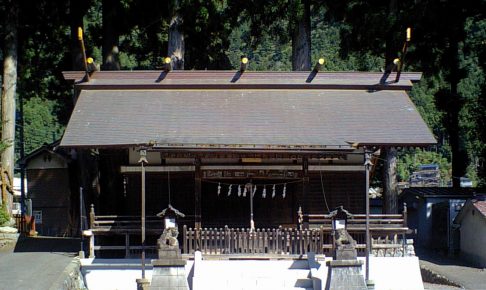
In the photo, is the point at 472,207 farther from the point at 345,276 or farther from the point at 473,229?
Result: the point at 345,276

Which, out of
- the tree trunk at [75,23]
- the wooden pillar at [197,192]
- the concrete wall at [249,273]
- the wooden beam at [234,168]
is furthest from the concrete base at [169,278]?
the tree trunk at [75,23]

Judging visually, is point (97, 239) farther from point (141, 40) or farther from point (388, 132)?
point (141, 40)

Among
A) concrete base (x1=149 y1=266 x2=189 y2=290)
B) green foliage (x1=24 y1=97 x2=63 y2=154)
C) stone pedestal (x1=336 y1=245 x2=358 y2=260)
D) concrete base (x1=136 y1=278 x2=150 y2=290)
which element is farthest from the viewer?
green foliage (x1=24 y1=97 x2=63 y2=154)

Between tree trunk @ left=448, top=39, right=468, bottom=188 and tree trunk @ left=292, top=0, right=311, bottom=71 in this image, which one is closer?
tree trunk @ left=292, top=0, right=311, bottom=71

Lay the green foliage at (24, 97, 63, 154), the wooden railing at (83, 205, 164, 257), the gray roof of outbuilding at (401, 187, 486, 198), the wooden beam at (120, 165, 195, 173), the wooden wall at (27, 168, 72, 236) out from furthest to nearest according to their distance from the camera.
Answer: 1. the green foliage at (24, 97, 63, 154)
2. the wooden wall at (27, 168, 72, 236)
3. the gray roof of outbuilding at (401, 187, 486, 198)
4. the wooden beam at (120, 165, 195, 173)
5. the wooden railing at (83, 205, 164, 257)

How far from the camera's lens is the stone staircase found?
15406 mm

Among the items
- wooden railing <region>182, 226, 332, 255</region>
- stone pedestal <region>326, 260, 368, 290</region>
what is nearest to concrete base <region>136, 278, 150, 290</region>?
wooden railing <region>182, 226, 332, 255</region>

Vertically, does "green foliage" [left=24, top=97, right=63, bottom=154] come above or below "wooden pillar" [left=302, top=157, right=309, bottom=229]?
above

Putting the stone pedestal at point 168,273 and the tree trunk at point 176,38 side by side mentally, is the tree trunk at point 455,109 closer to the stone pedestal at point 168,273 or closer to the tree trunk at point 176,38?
the tree trunk at point 176,38

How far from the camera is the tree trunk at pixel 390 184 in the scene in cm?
2162

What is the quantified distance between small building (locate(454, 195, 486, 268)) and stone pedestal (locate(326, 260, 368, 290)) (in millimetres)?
5769

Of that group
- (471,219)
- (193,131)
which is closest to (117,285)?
(193,131)

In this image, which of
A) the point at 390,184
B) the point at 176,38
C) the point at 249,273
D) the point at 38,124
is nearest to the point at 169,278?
the point at 249,273

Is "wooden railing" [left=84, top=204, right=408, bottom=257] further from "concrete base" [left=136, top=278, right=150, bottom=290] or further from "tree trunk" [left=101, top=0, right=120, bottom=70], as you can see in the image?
"tree trunk" [left=101, top=0, right=120, bottom=70]
